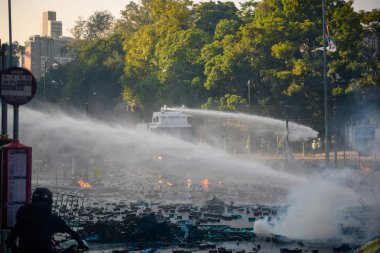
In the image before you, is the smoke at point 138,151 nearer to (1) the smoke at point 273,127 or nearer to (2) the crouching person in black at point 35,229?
(1) the smoke at point 273,127

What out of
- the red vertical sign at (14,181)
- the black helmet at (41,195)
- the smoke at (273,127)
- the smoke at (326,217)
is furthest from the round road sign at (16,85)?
the smoke at (273,127)

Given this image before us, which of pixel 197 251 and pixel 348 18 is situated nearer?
pixel 197 251

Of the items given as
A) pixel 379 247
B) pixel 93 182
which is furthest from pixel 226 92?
pixel 379 247

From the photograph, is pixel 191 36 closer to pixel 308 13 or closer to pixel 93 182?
pixel 308 13

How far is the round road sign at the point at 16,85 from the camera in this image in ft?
41.8

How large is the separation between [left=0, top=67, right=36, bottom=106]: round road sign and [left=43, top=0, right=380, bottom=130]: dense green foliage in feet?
151

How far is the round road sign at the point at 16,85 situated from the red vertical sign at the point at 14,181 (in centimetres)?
125

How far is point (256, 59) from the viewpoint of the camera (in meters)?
62.4

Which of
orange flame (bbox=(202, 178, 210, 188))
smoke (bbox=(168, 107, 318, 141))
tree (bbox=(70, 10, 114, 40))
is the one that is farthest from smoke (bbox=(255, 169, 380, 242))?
tree (bbox=(70, 10, 114, 40))

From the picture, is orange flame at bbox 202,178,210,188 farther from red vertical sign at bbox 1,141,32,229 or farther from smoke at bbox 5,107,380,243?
red vertical sign at bbox 1,141,32,229

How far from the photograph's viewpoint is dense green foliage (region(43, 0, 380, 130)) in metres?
58.0

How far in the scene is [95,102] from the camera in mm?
99188

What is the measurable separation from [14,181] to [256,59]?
51.8 meters

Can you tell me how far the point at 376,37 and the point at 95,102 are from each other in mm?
48743
